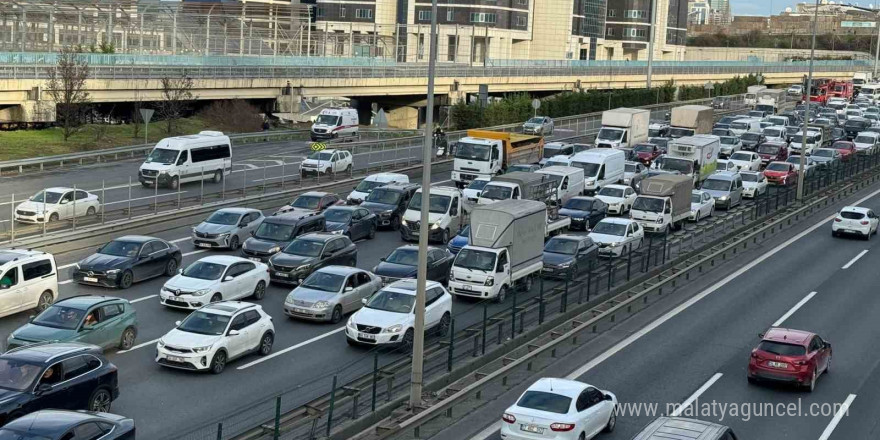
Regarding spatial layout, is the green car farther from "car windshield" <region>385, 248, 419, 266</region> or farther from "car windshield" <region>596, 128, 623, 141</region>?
"car windshield" <region>596, 128, 623, 141</region>

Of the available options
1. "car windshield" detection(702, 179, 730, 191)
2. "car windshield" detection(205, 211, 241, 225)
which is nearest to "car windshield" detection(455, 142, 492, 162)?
"car windshield" detection(702, 179, 730, 191)

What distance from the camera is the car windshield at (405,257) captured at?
33000 mm

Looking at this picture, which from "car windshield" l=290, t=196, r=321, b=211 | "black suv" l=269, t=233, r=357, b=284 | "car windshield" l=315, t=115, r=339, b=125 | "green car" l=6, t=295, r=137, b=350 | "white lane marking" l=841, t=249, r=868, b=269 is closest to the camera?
"green car" l=6, t=295, r=137, b=350

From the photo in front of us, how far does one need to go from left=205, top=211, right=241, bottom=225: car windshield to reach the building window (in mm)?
100537

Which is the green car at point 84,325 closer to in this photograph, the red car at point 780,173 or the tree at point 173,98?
the red car at point 780,173

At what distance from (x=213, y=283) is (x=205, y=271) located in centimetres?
68

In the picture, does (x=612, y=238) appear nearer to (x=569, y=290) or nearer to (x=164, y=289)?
(x=569, y=290)

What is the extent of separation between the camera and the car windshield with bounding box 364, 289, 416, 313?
27219mm

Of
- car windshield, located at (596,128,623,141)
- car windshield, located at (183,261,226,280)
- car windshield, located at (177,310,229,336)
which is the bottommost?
car windshield, located at (177,310,229,336)

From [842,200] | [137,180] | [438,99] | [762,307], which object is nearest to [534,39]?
[438,99]

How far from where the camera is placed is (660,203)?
43.6 m

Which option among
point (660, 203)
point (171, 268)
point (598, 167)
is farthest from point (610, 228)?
point (171, 268)

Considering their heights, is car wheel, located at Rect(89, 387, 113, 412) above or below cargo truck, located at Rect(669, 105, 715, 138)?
below

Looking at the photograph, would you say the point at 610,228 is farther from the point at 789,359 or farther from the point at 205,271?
the point at 205,271
